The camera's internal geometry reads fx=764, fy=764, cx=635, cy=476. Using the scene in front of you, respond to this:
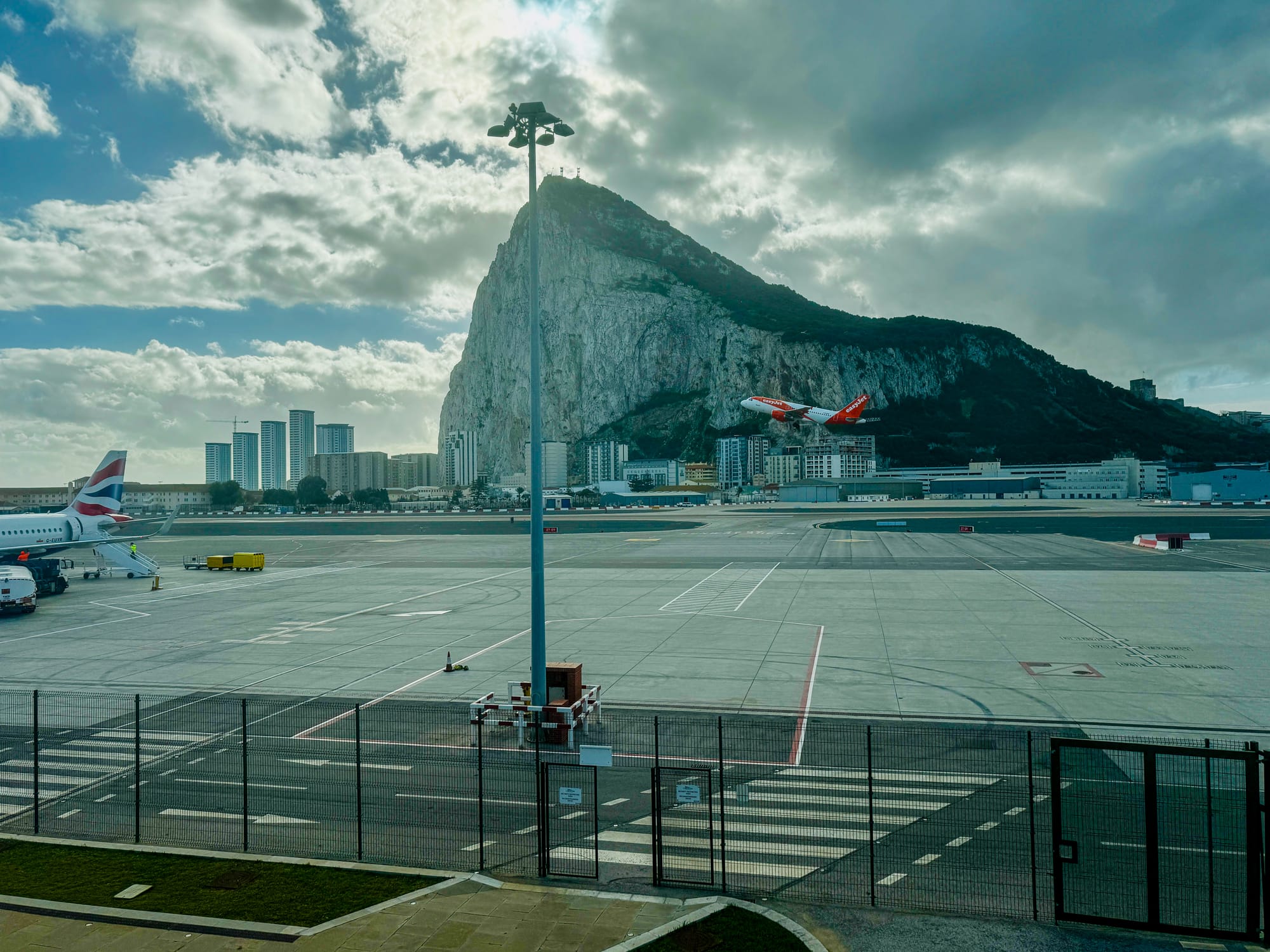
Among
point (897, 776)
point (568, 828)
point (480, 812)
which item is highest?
point (480, 812)

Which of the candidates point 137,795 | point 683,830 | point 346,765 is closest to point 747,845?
point 683,830

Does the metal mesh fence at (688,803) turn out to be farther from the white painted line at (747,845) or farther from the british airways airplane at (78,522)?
the british airways airplane at (78,522)

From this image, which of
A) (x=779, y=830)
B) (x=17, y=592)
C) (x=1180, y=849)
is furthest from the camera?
(x=17, y=592)

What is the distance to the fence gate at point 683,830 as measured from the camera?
11602 mm

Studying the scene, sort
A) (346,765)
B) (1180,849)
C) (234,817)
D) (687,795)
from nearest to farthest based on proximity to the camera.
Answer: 1. (1180,849)
2. (687,795)
3. (234,817)
4. (346,765)

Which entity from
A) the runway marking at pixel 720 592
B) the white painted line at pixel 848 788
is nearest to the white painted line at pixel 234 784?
the white painted line at pixel 848 788

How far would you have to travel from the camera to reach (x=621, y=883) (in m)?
11.6

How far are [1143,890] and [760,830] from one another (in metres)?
5.63

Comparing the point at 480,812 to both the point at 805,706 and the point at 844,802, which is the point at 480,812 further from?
the point at 805,706

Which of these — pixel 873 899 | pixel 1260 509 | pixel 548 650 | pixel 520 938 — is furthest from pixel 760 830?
pixel 1260 509

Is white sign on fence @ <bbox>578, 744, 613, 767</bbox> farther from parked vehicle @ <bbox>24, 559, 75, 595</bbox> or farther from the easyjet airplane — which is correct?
the easyjet airplane

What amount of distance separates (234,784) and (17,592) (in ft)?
114

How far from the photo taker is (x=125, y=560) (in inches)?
2277

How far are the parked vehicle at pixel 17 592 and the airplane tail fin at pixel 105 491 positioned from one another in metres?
17.3
